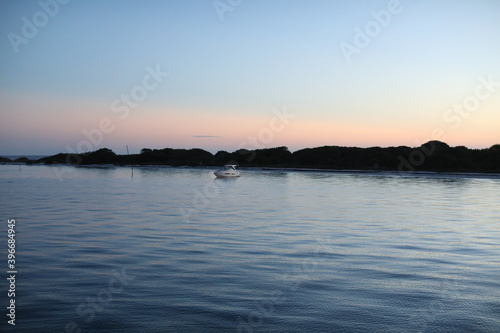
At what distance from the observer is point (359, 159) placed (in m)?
146

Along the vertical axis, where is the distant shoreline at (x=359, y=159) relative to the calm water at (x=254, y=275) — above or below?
above

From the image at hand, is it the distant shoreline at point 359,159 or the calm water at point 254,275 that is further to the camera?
the distant shoreline at point 359,159

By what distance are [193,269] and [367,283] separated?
5406mm

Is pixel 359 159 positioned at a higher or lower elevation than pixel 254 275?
higher

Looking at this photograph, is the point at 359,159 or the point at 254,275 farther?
the point at 359,159

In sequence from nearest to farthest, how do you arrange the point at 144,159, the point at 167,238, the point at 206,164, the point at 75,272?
the point at 75,272, the point at 167,238, the point at 206,164, the point at 144,159

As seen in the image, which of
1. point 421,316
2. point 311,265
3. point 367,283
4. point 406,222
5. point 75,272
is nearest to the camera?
point 421,316

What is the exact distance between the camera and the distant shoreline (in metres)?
117

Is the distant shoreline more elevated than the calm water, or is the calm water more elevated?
the distant shoreline

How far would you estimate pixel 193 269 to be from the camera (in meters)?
14.3

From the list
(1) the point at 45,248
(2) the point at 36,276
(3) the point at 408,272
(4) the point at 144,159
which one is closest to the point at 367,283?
(3) the point at 408,272

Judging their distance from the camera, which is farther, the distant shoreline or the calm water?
the distant shoreline

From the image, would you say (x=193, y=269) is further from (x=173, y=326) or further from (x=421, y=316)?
(x=421, y=316)

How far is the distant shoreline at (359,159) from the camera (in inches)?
4619
